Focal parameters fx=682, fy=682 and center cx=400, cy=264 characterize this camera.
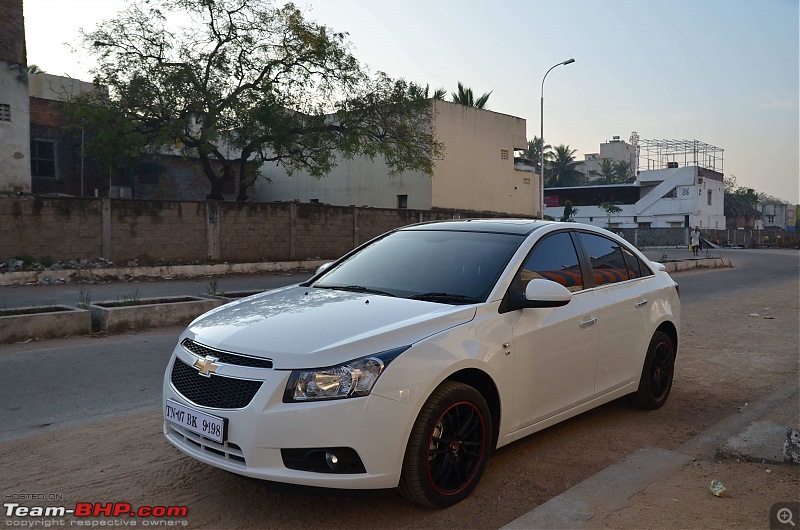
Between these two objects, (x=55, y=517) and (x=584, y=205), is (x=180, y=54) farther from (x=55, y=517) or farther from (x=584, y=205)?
(x=584, y=205)

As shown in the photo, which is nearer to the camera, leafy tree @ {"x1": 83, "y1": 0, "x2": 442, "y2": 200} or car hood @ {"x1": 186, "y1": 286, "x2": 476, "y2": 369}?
car hood @ {"x1": 186, "y1": 286, "x2": 476, "y2": 369}

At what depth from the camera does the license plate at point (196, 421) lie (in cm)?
343

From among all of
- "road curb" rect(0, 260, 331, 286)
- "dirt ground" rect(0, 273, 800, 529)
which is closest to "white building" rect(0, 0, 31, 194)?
"road curb" rect(0, 260, 331, 286)

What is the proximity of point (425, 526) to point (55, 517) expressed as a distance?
194 cm

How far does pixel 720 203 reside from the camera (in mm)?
76062

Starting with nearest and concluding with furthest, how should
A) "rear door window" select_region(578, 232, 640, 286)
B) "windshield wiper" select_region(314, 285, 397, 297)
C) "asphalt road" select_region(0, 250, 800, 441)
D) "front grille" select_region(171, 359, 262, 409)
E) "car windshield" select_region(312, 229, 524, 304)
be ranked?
"front grille" select_region(171, 359, 262, 409)
"car windshield" select_region(312, 229, 524, 304)
"windshield wiper" select_region(314, 285, 397, 297)
"rear door window" select_region(578, 232, 640, 286)
"asphalt road" select_region(0, 250, 800, 441)

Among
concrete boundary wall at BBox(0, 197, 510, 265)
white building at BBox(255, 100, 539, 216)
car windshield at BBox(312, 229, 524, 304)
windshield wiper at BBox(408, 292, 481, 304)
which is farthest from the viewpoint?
white building at BBox(255, 100, 539, 216)

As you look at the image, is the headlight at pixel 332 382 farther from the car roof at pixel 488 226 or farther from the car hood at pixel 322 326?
the car roof at pixel 488 226

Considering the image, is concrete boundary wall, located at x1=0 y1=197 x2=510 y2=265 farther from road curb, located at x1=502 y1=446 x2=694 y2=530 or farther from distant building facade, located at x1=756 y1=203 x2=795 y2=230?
distant building facade, located at x1=756 y1=203 x2=795 y2=230

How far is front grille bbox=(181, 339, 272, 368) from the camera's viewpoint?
11.2ft

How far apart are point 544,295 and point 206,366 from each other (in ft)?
6.63

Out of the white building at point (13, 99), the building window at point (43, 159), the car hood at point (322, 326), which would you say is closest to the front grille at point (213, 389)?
the car hood at point (322, 326)

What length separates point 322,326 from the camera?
12.1 feet

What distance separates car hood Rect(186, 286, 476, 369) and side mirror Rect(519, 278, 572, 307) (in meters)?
0.43
